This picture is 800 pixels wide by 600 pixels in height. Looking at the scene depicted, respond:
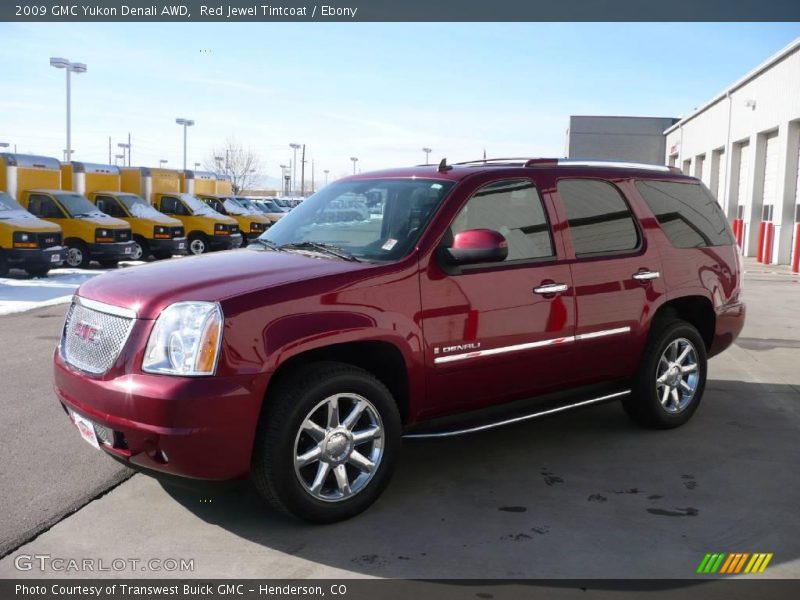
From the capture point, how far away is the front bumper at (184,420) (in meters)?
3.60

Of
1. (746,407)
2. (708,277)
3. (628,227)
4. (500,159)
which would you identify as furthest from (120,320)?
(746,407)

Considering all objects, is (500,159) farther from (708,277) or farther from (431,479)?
(431,479)

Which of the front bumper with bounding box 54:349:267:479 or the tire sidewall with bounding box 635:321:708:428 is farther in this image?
the tire sidewall with bounding box 635:321:708:428

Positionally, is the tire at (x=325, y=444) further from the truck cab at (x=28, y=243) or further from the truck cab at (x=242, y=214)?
the truck cab at (x=242, y=214)

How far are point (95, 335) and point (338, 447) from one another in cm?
136

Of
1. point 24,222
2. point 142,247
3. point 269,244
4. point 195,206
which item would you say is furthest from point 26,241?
point 269,244

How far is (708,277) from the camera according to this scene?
5977 mm

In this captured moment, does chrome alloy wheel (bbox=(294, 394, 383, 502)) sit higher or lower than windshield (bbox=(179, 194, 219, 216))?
lower

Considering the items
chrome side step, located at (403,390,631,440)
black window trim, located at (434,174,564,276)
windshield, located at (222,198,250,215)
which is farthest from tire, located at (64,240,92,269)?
chrome side step, located at (403,390,631,440)

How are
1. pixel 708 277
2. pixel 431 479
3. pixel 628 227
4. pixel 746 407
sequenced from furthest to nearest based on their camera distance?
pixel 746 407 < pixel 708 277 < pixel 628 227 < pixel 431 479

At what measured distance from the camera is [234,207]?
28062 millimetres

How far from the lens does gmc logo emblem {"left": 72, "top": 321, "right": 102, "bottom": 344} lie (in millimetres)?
4090

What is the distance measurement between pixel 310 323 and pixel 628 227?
8.65 feet

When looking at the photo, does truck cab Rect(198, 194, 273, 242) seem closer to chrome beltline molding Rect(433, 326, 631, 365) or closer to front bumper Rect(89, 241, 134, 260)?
front bumper Rect(89, 241, 134, 260)
